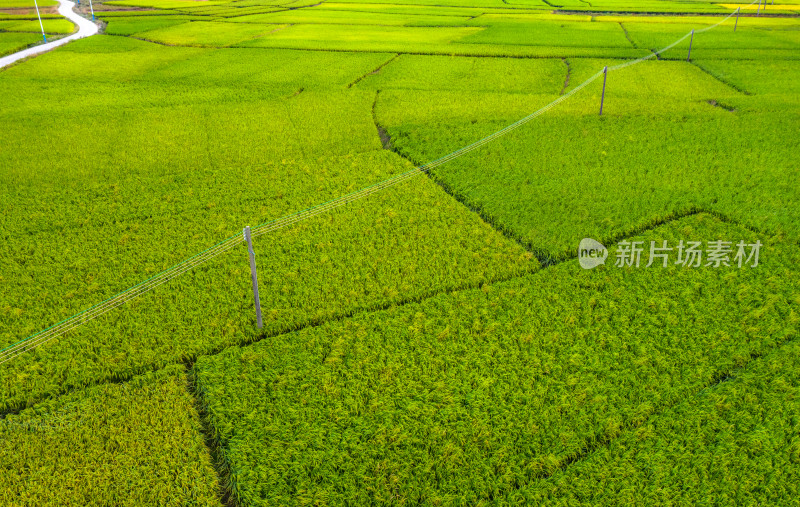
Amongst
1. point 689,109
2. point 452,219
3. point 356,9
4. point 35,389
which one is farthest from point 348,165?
point 356,9

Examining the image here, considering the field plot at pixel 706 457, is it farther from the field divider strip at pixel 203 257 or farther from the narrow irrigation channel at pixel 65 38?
the narrow irrigation channel at pixel 65 38

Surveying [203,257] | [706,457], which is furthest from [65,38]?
[706,457]

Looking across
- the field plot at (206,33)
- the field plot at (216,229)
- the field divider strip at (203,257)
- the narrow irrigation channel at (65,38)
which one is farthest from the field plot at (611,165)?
the narrow irrigation channel at (65,38)

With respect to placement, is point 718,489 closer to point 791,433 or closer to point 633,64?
point 791,433

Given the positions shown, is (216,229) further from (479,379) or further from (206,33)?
(206,33)

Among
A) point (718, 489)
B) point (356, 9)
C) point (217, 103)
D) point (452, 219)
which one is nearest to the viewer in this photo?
point (718, 489)

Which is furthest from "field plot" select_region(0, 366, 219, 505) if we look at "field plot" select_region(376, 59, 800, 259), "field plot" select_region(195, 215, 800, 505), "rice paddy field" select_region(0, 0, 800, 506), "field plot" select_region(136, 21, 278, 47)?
"field plot" select_region(136, 21, 278, 47)
